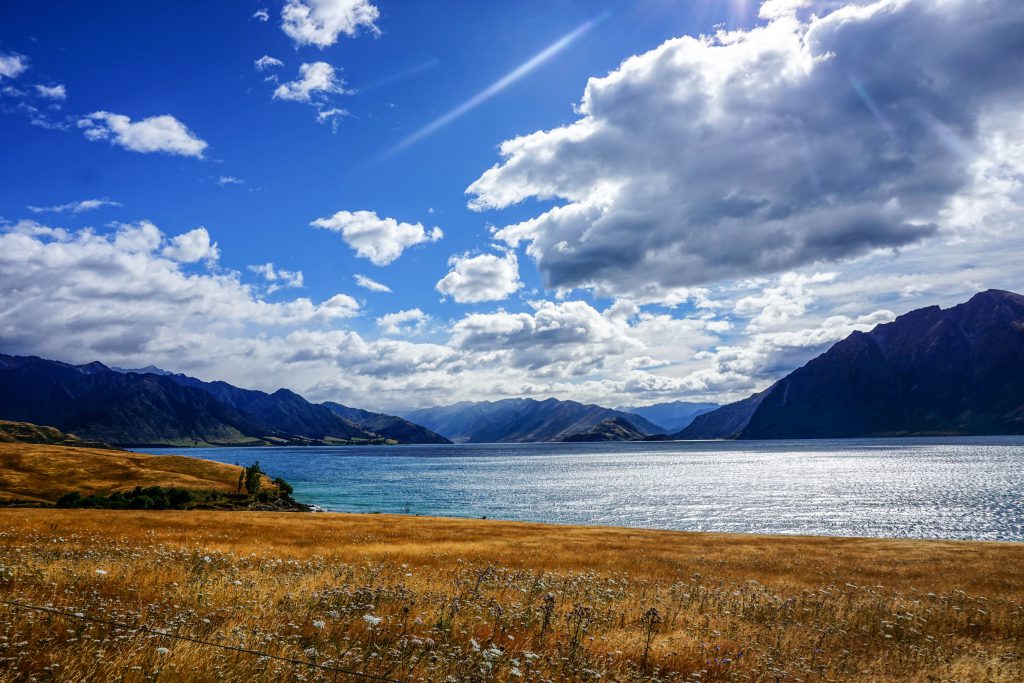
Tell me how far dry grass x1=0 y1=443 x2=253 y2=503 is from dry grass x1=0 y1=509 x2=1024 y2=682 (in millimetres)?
58497

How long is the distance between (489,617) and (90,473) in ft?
332

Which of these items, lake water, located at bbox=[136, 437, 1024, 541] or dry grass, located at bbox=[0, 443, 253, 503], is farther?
dry grass, located at bbox=[0, 443, 253, 503]

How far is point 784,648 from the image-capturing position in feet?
44.0

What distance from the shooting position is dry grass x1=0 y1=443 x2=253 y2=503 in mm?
75688

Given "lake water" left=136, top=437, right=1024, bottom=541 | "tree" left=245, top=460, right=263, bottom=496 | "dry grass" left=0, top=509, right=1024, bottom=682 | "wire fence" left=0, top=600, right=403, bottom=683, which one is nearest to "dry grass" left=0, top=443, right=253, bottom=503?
"tree" left=245, top=460, right=263, bottom=496

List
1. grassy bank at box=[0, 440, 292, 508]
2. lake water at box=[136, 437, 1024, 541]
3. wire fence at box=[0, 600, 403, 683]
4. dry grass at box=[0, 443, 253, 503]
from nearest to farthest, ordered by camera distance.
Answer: wire fence at box=[0, 600, 403, 683]
lake water at box=[136, 437, 1024, 541]
grassy bank at box=[0, 440, 292, 508]
dry grass at box=[0, 443, 253, 503]

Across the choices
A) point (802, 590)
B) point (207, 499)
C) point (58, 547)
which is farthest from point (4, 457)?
point (802, 590)

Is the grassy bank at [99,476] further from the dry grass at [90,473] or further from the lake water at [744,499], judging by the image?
the lake water at [744,499]

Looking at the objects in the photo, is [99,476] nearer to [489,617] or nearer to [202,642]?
[489,617]

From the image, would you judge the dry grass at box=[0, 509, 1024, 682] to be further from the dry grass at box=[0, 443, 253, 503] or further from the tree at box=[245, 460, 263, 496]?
the tree at box=[245, 460, 263, 496]

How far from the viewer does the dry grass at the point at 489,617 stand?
9.02 m

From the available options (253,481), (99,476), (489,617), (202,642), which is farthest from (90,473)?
(202,642)

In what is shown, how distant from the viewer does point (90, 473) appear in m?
88.6

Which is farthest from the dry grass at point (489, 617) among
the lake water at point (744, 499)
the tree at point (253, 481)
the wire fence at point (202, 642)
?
the tree at point (253, 481)
